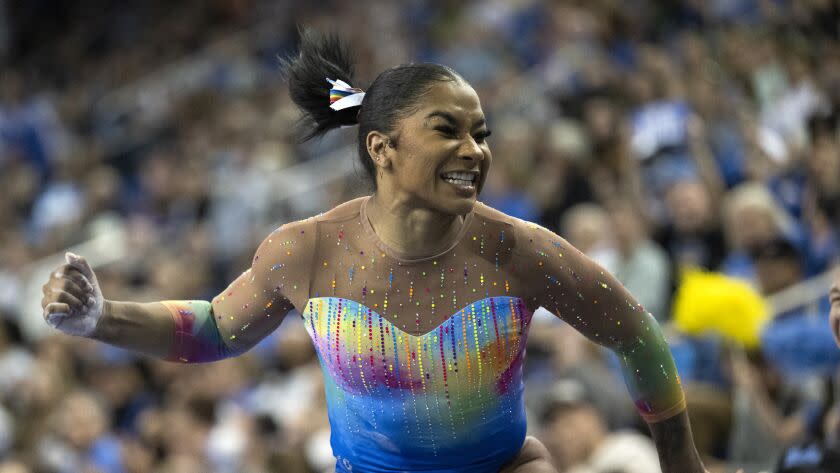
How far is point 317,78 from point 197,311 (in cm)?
71

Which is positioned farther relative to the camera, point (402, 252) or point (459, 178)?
point (402, 252)

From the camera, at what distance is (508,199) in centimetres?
734

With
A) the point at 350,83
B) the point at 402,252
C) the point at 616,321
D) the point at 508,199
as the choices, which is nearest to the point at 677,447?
the point at 616,321

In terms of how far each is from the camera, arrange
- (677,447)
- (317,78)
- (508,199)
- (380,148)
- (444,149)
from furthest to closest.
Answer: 1. (508,199)
2. (317,78)
3. (677,447)
4. (380,148)
5. (444,149)

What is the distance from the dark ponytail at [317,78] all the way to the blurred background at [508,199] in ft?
0.67

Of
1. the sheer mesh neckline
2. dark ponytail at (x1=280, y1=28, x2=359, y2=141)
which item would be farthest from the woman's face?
dark ponytail at (x1=280, y1=28, x2=359, y2=141)

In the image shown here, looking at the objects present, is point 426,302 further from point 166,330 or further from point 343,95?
point 166,330

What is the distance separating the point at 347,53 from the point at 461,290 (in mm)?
818

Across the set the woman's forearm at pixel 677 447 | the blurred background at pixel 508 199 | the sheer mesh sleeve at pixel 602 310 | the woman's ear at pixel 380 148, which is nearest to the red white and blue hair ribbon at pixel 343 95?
the woman's ear at pixel 380 148

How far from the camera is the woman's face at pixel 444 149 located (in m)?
2.94

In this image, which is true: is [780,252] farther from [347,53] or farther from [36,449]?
[36,449]

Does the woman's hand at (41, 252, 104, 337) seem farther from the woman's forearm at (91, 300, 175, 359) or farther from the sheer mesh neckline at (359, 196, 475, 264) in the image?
the sheer mesh neckline at (359, 196, 475, 264)

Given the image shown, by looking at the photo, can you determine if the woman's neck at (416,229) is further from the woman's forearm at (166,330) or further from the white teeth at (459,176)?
the woman's forearm at (166,330)

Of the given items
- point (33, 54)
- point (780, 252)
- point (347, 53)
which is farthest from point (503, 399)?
point (33, 54)
